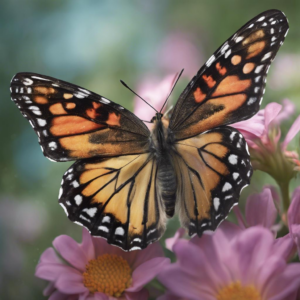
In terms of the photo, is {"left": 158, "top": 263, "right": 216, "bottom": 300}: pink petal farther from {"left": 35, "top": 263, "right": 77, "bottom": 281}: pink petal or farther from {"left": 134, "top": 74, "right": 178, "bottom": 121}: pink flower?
{"left": 134, "top": 74, "right": 178, "bottom": 121}: pink flower

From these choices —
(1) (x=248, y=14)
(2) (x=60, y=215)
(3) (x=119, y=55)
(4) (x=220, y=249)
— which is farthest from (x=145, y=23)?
(4) (x=220, y=249)

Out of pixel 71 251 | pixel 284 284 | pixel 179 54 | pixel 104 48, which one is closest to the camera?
pixel 284 284

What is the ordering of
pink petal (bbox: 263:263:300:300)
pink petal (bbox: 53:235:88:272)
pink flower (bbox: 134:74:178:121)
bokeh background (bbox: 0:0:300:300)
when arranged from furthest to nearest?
bokeh background (bbox: 0:0:300:300)
pink flower (bbox: 134:74:178:121)
pink petal (bbox: 53:235:88:272)
pink petal (bbox: 263:263:300:300)

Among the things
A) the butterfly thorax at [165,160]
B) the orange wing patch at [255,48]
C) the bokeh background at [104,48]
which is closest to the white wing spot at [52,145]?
the butterfly thorax at [165,160]

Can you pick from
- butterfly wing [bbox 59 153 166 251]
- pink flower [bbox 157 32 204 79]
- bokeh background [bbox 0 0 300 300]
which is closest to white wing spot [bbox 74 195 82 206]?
butterfly wing [bbox 59 153 166 251]

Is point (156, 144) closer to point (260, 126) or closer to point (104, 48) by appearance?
point (260, 126)

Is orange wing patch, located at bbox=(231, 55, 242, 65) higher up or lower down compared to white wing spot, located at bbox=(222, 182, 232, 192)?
higher up

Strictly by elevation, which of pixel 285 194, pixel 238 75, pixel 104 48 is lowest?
pixel 285 194

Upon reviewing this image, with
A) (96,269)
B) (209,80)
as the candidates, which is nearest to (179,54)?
(209,80)
